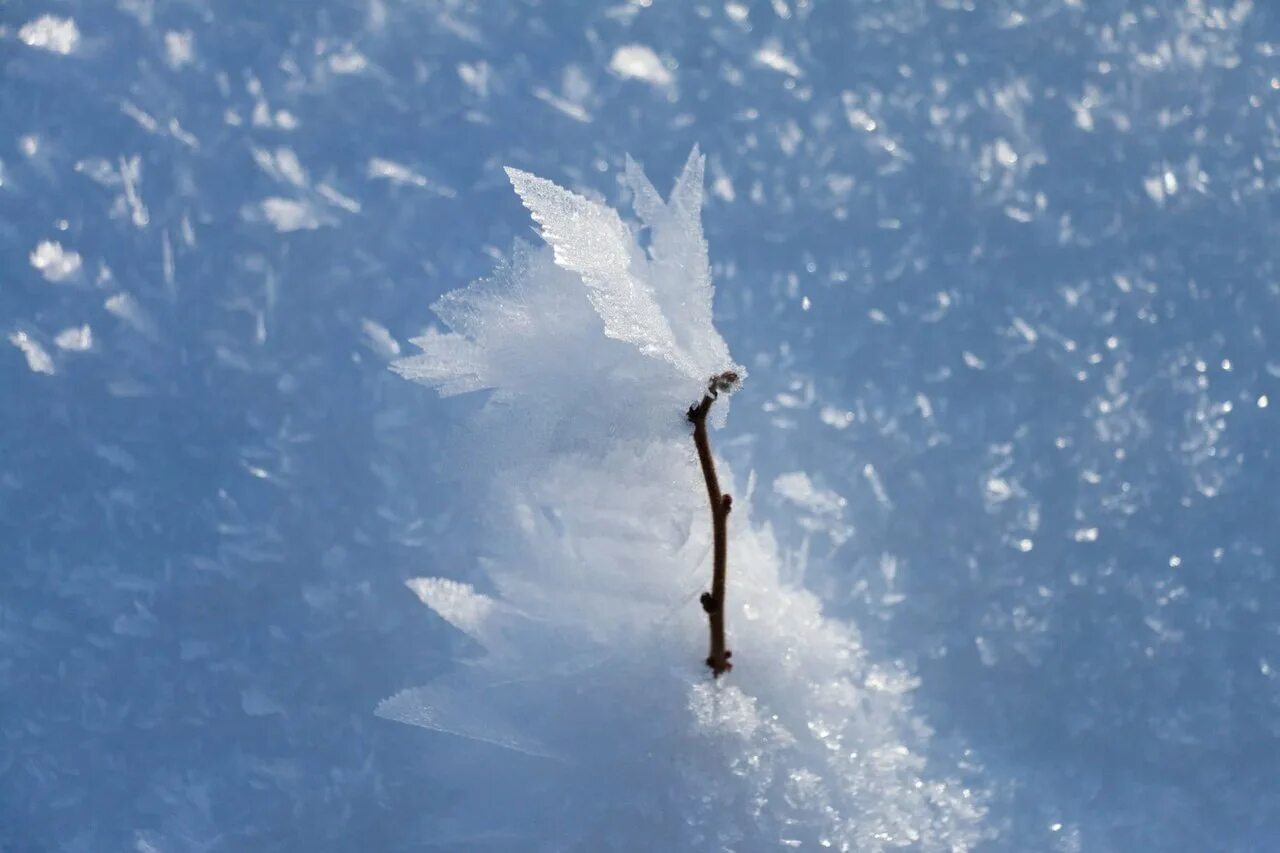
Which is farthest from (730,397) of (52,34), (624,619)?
(52,34)

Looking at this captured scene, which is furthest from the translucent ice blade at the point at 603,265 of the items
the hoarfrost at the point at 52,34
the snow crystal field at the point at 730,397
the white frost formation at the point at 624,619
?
the hoarfrost at the point at 52,34

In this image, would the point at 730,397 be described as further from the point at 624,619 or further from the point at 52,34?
the point at 52,34

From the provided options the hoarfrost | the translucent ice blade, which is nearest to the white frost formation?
the translucent ice blade

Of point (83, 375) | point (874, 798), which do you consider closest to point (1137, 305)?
point (874, 798)

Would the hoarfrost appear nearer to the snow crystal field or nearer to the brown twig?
the snow crystal field

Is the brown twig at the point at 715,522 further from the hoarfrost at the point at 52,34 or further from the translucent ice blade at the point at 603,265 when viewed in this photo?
the hoarfrost at the point at 52,34
